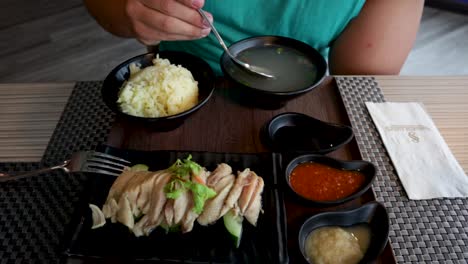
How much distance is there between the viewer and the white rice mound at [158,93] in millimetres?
1378

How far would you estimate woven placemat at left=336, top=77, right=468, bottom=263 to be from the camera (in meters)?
1.09

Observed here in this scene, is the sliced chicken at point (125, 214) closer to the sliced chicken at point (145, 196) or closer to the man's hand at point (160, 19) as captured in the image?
the sliced chicken at point (145, 196)

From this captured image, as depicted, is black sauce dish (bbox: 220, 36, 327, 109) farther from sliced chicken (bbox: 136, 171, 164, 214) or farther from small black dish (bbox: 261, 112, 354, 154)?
sliced chicken (bbox: 136, 171, 164, 214)

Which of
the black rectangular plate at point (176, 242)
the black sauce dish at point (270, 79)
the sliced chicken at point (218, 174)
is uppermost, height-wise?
the black sauce dish at point (270, 79)

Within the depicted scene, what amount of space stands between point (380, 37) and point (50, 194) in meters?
1.56

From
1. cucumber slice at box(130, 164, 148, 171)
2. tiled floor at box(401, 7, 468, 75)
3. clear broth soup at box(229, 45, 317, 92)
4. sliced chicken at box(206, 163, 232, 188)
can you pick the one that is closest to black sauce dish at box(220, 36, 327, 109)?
clear broth soup at box(229, 45, 317, 92)

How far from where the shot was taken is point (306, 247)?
1101 millimetres

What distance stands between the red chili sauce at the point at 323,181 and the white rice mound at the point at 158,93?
503mm

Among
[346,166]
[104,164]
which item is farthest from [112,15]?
[346,166]

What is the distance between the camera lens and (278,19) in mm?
1698

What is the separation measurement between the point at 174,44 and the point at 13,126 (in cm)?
83

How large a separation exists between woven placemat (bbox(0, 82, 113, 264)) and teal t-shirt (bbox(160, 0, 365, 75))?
2.04 ft

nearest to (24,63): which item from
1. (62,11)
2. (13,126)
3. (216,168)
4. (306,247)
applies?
(62,11)

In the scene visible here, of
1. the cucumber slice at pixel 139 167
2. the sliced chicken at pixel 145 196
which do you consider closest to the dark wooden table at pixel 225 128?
the cucumber slice at pixel 139 167
